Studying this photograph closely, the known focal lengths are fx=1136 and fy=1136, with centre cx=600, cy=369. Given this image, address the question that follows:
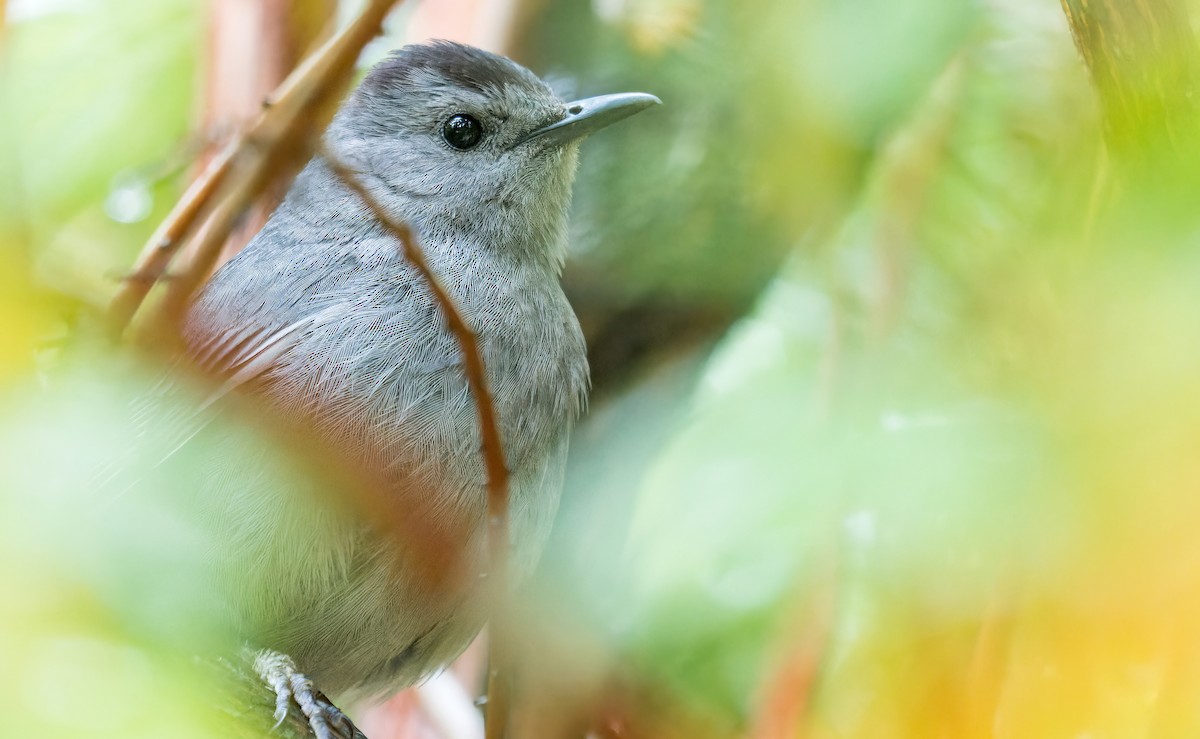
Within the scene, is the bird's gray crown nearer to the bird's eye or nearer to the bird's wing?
the bird's eye

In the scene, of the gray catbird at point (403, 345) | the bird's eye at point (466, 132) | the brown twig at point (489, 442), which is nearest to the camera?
the brown twig at point (489, 442)

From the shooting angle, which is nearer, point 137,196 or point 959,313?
point 959,313

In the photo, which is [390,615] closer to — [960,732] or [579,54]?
[960,732]

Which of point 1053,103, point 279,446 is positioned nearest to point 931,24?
point 1053,103

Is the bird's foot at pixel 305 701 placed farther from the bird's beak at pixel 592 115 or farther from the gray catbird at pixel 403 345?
the bird's beak at pixel 592 115

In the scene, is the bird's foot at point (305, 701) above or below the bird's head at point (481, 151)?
below

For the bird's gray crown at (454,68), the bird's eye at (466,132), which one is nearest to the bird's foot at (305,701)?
the bird's eye at (466,132)

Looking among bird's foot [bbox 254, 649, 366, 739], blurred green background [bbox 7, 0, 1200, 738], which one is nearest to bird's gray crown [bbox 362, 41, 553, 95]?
blurred green background [bbox 7, 0, 1200, 738]

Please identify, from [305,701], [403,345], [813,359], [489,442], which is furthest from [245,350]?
[813,359]
